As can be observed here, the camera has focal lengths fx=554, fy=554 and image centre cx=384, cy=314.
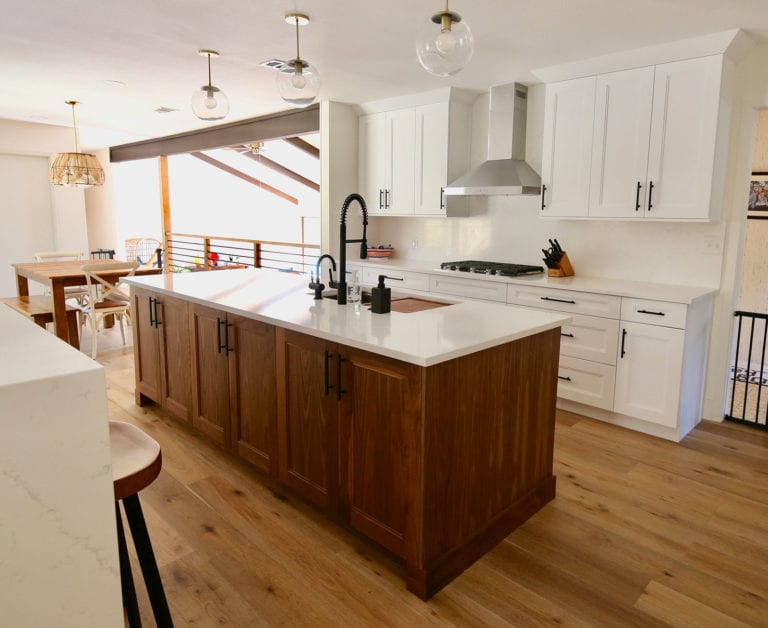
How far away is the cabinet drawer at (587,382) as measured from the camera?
3.58 m

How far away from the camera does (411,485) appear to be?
6.40 ft

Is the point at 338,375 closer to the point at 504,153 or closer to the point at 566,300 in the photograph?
the point at 566,300

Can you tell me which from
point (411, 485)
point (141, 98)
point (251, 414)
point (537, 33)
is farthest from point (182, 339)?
point (141, 98)

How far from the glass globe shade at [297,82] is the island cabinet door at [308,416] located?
1.05 meters

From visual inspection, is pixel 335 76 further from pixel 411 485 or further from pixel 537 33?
pixel 411 485

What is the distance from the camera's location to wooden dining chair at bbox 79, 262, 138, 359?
16.1 ft

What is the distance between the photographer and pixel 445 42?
1.89 meters

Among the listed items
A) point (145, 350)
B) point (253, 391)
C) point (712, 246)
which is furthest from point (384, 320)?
point (712, 246)

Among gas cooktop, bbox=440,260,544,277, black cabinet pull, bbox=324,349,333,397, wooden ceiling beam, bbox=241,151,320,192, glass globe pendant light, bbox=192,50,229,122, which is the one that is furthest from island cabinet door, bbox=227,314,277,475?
wooden ceiling beam, bbox=241,151,320,192

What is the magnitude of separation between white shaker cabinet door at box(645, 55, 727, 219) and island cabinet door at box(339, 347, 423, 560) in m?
2.44

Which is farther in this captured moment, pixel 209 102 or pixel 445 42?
pixel 209 102

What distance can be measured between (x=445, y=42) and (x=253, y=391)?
174 cm

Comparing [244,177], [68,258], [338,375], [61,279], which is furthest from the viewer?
[244,177]

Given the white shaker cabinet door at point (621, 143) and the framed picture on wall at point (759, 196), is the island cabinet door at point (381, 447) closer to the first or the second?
the white shaker cabinet door at point (621, 143)
